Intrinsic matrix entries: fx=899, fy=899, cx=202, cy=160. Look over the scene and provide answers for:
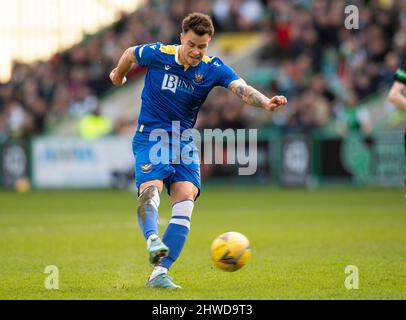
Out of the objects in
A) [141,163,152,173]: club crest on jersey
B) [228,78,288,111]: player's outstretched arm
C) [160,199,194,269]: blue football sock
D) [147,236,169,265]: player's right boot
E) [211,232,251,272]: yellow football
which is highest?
[228,78,288,111]: player's outstretched arm

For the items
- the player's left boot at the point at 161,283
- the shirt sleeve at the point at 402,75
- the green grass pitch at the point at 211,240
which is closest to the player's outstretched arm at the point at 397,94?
the shirt sleeve at the point at 402,75

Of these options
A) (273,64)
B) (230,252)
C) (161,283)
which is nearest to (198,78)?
(230,252)

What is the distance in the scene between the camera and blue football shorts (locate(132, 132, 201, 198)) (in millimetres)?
8250

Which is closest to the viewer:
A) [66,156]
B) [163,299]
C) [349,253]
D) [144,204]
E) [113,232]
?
[163,299]

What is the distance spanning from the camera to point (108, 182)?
24734 millimetres

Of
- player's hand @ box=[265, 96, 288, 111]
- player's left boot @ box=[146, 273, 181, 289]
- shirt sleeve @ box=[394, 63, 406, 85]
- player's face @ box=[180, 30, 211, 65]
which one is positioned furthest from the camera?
shirt sleeve @ box=[394, 63, 406, 85]

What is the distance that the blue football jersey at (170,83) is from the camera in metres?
8.45

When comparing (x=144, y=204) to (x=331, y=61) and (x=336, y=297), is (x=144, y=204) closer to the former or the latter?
(x=336, y=297)

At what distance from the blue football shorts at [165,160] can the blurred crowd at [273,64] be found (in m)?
15.3

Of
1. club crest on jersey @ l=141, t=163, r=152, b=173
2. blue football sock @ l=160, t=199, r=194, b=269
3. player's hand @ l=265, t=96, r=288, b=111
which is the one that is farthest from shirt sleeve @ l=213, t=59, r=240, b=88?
blue football sock @ l=160, t=199, r=194, b=269

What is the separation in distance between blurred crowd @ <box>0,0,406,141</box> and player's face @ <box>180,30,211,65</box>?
1546 centimetres

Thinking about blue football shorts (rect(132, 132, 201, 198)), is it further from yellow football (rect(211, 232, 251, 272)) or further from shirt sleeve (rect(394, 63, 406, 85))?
shirt sleeve (rect(394, 63, 406, 85))

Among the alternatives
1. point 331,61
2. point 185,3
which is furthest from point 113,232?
point 185,3

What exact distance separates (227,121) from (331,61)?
369 centimetres
